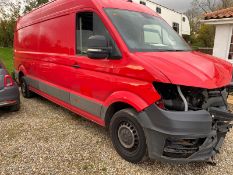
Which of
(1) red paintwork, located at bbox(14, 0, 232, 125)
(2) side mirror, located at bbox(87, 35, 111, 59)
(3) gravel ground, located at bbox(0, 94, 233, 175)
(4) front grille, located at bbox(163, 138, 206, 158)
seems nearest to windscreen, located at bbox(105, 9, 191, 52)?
(1) red paintwork, located at bbox(14, 0, 232, 125)

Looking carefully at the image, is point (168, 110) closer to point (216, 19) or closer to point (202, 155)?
point (202, 155)

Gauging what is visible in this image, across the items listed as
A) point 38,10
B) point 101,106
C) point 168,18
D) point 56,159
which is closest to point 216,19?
point 38,10

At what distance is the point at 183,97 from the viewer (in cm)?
309

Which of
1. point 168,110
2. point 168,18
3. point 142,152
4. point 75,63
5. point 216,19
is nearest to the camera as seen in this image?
point 168,110

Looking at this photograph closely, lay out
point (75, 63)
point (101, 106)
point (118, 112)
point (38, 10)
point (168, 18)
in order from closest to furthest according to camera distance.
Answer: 1. point (118, 112)
2. point (101, 106)
3. point (75, 63)
4. point (38, 10)
5. point (168, 18)

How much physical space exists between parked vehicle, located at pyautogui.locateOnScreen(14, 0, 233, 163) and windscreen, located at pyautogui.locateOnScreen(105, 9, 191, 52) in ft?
0.06

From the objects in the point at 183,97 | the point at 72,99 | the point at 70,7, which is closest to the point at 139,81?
the point at 183,97

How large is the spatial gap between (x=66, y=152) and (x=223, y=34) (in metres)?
7.79

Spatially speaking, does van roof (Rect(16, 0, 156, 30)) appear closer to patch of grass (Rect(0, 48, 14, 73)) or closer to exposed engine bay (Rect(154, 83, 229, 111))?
exposed engine bay (Rect(154, 83, 229, 111))

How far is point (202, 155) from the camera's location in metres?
3.13

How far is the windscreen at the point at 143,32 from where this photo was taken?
3.73 meters

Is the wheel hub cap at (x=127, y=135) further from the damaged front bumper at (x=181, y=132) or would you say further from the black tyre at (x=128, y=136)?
the damaged front bumper at (x=181, y=132)

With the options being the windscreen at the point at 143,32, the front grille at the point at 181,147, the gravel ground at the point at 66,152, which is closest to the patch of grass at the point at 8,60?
the gravel ground at the point at 66,152

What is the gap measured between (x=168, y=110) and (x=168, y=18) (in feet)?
80.9
